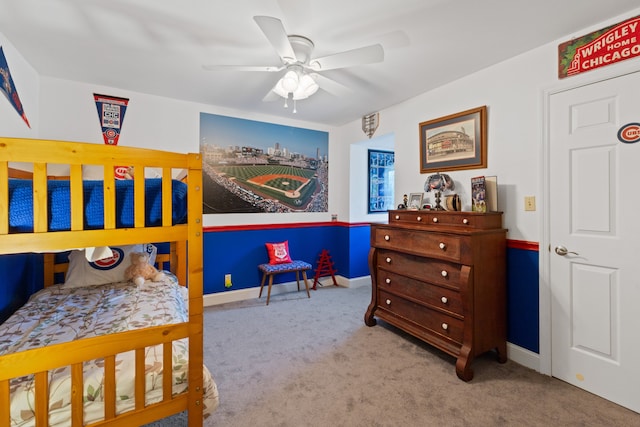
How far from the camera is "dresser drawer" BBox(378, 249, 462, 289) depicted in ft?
7.21

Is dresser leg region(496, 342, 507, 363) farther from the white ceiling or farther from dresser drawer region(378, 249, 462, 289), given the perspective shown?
the white ceiling

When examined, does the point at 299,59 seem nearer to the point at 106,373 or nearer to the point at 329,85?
the point at 329,85

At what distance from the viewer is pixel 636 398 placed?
5.63ft

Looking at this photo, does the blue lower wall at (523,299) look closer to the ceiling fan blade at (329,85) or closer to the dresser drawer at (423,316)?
the dresser drawer at (423,316)

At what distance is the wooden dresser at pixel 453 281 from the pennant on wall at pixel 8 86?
317cm

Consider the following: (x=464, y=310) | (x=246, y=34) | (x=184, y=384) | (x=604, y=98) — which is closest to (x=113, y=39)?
(x=246, y=34)

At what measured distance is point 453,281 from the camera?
7.16 ft

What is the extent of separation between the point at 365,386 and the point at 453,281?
1.01m

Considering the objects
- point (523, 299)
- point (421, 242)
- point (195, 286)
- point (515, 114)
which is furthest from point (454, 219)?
point (195, 286)

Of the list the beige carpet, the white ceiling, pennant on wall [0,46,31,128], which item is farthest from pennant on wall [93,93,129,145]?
the beige carpet

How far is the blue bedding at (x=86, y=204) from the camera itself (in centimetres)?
110

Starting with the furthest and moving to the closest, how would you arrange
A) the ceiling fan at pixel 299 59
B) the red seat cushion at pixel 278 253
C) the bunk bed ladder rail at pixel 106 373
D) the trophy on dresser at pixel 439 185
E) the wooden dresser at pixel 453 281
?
1. the red seat cushion at pixel 278 253
2. the trophy on dresser at pixel 439 185
3. the wooden dresser at pixel 453 281
4. the ceiling fan at pixel 299 59
5. the bunk bed ladder rail at pixel 106 373

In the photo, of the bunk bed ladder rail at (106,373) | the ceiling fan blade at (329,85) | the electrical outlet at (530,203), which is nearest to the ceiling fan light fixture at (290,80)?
the ceiling fan blade at (329,85)

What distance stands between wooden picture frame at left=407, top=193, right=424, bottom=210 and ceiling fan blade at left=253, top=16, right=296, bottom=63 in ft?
5.87
